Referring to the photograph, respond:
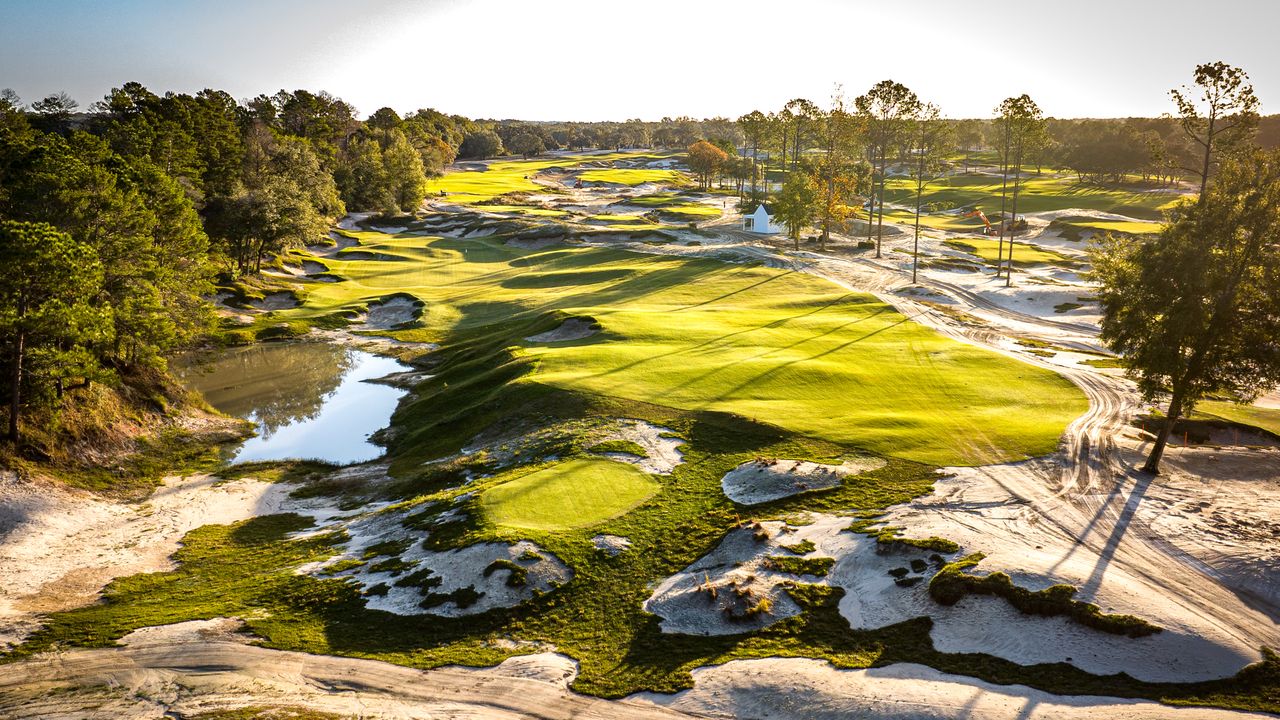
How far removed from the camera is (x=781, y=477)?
30516mm

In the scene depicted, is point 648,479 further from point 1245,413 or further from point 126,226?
point 126,226

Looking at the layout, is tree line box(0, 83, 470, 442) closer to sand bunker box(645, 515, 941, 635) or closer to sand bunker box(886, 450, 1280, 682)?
sand bunker box(645, 515, 941, 635)

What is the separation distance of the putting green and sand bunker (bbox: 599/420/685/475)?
0.68 meters

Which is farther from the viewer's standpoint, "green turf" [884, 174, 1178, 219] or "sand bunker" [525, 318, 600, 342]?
"green turf" [884, 174, 1178, 219]

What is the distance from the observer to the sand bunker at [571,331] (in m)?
57.4

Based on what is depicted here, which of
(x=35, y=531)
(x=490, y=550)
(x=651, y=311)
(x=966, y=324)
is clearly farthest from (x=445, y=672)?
(x=966, y=324)

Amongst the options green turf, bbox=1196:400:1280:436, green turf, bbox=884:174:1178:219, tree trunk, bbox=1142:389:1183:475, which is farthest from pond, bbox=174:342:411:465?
green turf, bbox=884:174:1178:219

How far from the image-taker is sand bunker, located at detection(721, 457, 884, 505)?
1174 inches

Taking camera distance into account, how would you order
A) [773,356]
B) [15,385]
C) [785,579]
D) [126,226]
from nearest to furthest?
1. [785,579]
2. [15,385]
3. [126,226]
4. [773,356]

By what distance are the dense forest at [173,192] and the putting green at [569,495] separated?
24422mm

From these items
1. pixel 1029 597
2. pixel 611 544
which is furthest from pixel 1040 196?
pixel 611 544

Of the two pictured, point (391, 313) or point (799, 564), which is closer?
point (799, 564)

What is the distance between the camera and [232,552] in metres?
31.0

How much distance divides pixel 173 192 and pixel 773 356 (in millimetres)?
49541
